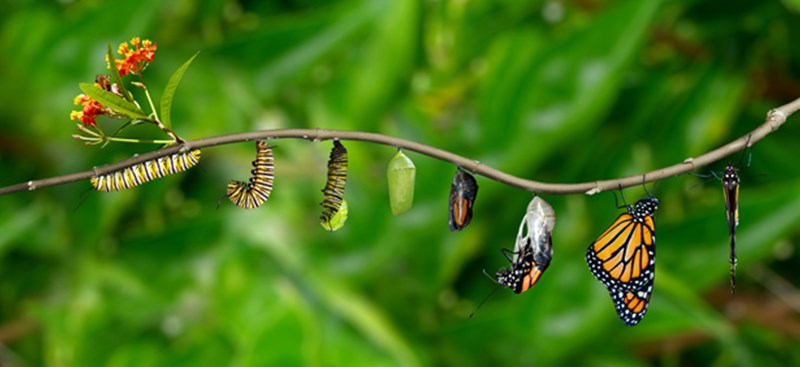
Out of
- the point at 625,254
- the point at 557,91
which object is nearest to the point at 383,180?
the point at 557,91

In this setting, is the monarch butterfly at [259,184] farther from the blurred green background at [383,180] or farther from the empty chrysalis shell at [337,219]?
the blurred green background at [383,180]

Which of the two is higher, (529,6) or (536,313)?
(529,6)

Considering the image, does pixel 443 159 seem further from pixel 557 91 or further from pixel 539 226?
pixel 557 91

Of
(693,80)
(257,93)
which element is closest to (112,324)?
(257,93)

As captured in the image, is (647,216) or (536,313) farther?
(536,313)

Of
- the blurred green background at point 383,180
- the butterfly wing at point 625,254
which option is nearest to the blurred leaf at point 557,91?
the blurred green background at point 383,180

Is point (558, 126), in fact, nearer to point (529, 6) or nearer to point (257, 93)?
point (529, 6)

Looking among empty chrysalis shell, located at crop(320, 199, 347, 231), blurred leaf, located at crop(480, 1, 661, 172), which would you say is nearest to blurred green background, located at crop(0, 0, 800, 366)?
blurred leaf, located at crop(480, 1, 661, 172)
